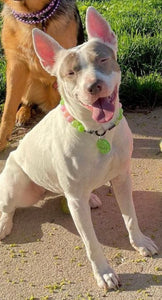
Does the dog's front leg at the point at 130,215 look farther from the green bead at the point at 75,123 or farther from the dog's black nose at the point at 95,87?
the dog's black nose at the point at 95,87

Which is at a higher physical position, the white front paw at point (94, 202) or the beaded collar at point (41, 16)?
the beaded collar at point (41, 16)

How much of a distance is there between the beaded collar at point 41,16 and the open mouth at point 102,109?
1.92 meters

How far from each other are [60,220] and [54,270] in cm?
53

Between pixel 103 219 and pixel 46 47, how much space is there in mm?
1406

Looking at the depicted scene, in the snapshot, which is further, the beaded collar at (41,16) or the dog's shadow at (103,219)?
the beaded collar at (41,16)

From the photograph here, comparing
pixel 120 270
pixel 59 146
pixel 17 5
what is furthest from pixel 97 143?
pixel 17 5

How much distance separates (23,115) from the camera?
511 centimetres

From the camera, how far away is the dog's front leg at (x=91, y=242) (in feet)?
9.80

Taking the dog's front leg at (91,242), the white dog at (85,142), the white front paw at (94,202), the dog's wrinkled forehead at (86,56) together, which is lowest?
the white front paw at (94,202)

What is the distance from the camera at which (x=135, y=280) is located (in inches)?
123

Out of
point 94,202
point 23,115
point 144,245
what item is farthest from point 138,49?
point 144,245

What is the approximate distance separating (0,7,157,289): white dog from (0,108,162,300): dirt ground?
0.11 m

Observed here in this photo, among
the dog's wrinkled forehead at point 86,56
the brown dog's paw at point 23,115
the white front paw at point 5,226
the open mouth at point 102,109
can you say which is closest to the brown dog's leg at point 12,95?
the brown dog's paw at point 23,115

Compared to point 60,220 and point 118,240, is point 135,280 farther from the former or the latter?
point 60,220
